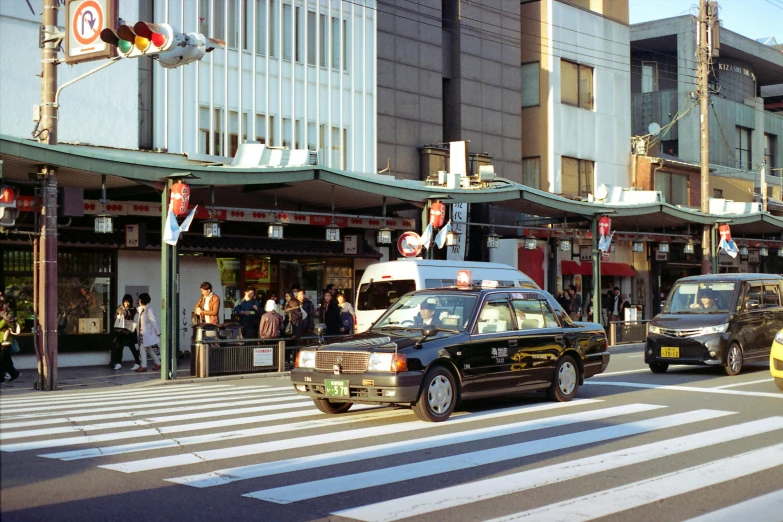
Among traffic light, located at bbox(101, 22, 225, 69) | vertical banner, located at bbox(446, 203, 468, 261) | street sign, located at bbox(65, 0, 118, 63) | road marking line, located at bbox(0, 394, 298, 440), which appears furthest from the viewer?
vertical banner, located at bbox(446, 203, 468, 261)

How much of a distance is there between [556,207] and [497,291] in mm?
16378

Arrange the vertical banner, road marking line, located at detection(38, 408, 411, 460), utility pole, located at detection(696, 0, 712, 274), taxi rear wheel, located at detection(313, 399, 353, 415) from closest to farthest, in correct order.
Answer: road marking line, located at detection(38, 408, 411, 460) → taxi rear wheel, located at detection(313, 399, 353, 415) → the vertical banner → utility pole, located at detection(696, 0, 712, 274)

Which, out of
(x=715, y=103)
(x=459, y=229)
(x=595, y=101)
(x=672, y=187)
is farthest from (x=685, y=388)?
(x=715, y=103)

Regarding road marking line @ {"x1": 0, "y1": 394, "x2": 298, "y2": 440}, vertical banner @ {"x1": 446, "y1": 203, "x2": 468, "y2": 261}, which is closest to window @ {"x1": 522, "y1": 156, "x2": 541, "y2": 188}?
vertical banner @ {"x1": 446, "y1": 203, "x2": 468, "y2": 261}

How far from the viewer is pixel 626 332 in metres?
30.7

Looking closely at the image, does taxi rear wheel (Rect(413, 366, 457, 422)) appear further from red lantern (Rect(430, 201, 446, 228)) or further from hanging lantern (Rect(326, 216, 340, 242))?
red lantern (Rect(430, 201, 446, 228))

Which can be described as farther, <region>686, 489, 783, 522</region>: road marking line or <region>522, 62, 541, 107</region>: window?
<region>522, 62, 541, 107</region>: window

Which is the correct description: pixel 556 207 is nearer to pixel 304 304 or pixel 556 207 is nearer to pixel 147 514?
pixel 304 304

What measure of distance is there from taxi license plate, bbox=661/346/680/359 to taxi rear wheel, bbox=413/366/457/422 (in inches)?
313

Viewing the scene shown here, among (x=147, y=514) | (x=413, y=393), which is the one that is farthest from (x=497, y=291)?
(x=147, y=514)

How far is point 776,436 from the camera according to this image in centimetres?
1073

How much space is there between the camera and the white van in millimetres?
21781

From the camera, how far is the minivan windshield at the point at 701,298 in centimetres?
1895

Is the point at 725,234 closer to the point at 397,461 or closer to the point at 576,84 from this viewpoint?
the point at 576,84
